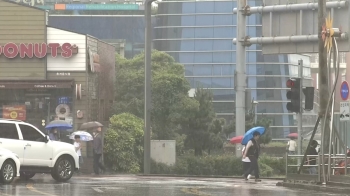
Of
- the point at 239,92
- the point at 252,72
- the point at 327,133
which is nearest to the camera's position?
the point at 327,133

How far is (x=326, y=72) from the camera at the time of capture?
22.0 meters

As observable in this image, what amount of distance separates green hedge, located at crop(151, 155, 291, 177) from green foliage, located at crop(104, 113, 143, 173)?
101 cm

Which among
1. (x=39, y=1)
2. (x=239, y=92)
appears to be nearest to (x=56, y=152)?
(x=239, y=92)

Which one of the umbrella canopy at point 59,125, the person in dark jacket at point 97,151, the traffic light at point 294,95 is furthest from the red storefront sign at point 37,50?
the traffic light at point 294,95

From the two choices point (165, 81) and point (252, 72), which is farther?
point (252, 72)

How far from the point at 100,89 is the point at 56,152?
14315 millimetres

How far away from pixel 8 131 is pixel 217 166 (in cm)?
1615

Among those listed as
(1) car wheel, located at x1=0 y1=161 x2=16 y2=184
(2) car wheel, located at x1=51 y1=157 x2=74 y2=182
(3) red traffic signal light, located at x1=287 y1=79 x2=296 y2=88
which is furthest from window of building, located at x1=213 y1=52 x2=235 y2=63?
(1) car wheel, located at x1=0 y1=161 x2=16 y2=184

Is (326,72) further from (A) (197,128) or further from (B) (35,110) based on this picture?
(A) (197,128)

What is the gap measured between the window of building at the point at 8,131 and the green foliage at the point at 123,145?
514 inches

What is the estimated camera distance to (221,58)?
105 meters

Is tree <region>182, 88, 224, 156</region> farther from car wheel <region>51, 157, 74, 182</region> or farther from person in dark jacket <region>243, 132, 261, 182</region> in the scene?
car wheel <region>51, 157, 74, 182</region>

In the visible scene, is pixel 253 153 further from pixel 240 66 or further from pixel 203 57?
pixel 203 57

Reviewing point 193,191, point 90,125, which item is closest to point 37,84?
point 90,125
